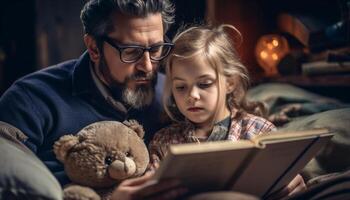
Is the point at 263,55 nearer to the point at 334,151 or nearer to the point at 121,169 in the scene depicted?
the point at 334,151

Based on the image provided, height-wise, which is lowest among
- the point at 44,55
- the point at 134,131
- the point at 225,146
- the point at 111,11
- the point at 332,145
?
the point at 44,55

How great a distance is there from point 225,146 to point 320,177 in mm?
654

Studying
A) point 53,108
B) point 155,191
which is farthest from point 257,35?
point 155,191

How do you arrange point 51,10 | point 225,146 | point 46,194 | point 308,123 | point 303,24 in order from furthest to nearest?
point 51,10
point 303,24
point 308,123
point 46,194
point 225,146

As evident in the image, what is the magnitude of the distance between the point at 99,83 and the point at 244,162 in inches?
30.2

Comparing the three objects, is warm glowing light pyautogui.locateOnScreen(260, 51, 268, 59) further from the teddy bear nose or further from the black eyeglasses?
the teddy bear nose

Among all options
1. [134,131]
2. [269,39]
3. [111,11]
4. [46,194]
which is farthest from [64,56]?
[46,194]

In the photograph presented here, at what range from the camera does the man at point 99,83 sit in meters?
1.70

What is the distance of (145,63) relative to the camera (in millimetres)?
1723

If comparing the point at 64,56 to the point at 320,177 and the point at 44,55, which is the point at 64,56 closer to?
the point at 44,55

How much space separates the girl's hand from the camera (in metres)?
1.45

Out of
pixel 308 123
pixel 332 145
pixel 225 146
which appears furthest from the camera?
pixel 308 123

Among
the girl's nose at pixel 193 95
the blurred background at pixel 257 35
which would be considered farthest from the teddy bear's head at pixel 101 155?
the blurred background at pixel 257 35

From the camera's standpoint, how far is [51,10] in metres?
3.94
